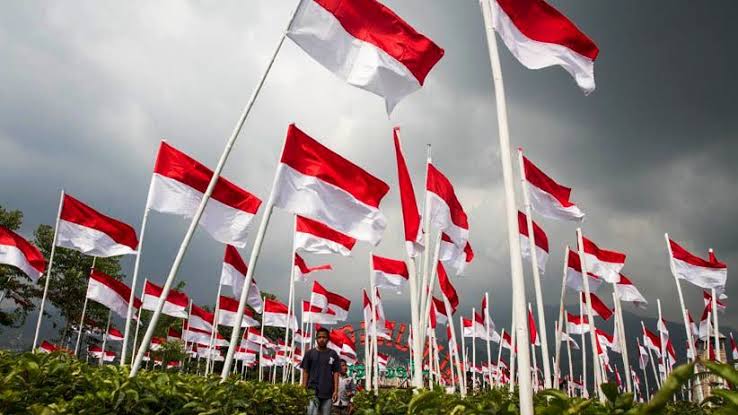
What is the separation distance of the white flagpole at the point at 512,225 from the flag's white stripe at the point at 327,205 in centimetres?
384

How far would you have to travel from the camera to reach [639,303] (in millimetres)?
17641

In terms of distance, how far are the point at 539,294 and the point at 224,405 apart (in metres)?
7.95

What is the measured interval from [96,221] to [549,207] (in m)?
13.6

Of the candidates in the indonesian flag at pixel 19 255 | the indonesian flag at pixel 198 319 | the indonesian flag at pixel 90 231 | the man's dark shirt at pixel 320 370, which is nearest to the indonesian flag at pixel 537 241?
the man's dark shirt at pixel 320 370

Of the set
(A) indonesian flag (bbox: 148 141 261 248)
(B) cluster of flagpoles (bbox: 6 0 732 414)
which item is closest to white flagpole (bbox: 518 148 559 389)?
(B) cluster of flagpoles (bbox: 6 0 732 414)

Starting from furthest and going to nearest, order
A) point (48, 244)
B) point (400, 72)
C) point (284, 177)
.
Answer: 1. point (48, 244)
2. point (284, 177)
3. point (400, 72)

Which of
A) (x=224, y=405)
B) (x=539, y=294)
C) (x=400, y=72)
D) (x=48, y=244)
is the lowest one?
(x=224, y=405)

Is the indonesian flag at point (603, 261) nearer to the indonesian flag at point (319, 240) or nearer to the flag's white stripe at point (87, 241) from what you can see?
the indonesian flag at point (319, 240)

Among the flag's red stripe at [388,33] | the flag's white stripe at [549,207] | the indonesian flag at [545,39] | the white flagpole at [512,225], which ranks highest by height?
the flag's red stripe at [388,33]

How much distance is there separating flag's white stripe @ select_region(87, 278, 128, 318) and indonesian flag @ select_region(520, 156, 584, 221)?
15.1 meters

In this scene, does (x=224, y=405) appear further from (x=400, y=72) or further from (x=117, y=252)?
(x=117, y=252)

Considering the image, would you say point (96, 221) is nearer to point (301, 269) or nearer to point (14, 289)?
point (301, 269)

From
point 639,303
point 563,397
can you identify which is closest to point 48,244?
point 639,303

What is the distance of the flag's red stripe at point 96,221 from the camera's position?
1488cm
